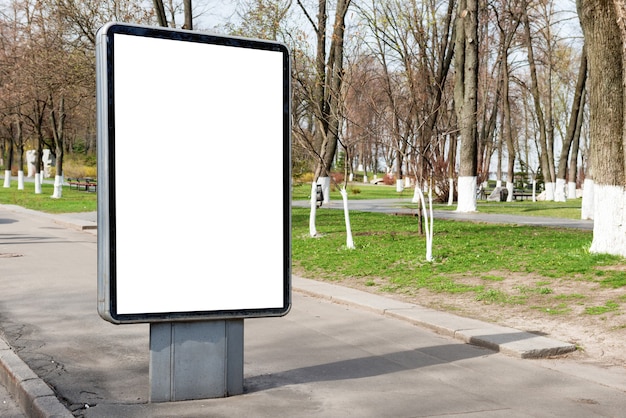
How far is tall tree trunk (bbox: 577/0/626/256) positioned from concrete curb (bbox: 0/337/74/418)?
Answer: 33.1 feet

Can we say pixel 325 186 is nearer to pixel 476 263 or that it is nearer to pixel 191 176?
pixel 476 263

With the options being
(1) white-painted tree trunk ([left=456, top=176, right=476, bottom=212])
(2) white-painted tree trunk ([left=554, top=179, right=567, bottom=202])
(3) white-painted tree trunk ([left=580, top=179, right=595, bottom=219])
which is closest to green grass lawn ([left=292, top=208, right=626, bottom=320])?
(3) white-painted tree trunk ([left=580, top=179, right=595, bottom=219])

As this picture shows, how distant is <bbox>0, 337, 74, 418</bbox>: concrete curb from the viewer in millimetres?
5961

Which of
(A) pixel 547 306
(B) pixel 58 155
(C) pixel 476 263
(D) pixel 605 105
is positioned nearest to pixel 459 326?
(A) pixel 547 306

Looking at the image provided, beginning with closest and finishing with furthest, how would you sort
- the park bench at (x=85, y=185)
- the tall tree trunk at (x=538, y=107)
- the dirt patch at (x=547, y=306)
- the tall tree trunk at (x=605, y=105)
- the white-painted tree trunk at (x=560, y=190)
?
the dirt patch at (x=547, y=306), the tall tree trunk at (x=605, y=105), the white-painted tree trunk at (x=560, y=190), the tall tree trunk at (x=538, y=107), the park bench at (x=85, y=185)

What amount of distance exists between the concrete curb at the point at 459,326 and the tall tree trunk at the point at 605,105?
183 inches

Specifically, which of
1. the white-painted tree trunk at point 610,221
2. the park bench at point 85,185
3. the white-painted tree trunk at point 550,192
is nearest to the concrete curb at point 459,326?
the white-painted tree trunk at point 610,221

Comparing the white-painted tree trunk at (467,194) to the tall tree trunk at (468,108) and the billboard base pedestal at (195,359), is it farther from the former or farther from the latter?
the billboard base pedestal at (195,359)

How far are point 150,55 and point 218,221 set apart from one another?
1.30 metres

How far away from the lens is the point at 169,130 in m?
6.12

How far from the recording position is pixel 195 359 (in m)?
6.27

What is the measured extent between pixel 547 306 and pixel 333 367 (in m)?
4.45

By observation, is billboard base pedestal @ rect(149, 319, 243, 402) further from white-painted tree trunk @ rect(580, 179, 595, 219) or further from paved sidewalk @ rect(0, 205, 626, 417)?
white-painted tree trunk @ rect(580, 179, 595, 219)

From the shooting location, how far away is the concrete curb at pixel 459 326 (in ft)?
28.4
